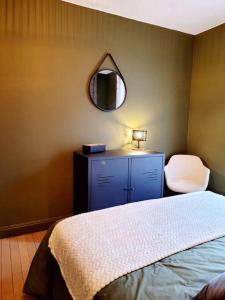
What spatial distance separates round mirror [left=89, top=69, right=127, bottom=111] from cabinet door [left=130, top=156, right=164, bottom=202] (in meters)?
0.81

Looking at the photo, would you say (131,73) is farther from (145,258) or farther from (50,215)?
(145,258)

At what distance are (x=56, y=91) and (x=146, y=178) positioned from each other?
1444 millimetres

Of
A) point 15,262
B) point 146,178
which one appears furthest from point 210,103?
point 15,262

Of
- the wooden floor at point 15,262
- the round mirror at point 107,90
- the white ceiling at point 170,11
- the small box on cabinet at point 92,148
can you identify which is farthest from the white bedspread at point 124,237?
the white ceiling at point 170,11

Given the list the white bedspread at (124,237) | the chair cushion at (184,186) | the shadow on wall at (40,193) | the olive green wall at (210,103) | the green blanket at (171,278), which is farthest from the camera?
the olive green wall at (210,103)

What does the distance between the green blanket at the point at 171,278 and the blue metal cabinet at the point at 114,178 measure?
108cm

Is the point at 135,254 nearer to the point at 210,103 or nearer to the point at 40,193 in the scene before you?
the point at 40,193

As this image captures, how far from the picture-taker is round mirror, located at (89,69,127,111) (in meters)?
2.80

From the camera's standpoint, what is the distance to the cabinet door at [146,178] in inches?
105

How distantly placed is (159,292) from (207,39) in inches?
131

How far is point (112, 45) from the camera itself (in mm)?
2844

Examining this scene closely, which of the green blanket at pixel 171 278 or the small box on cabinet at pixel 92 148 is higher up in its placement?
the small box on cabinet at pixel 92 148

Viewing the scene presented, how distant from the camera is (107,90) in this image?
2910mm

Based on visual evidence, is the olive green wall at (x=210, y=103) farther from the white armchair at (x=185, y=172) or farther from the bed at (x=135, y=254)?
the bed at (x=135, y=254)
